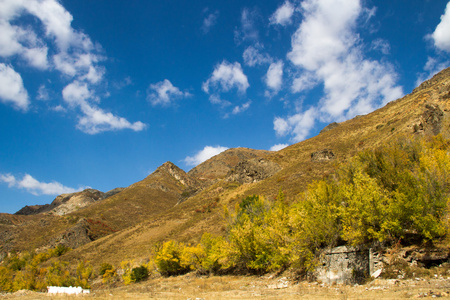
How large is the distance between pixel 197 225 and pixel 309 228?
36.6 meters

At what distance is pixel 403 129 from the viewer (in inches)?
2133

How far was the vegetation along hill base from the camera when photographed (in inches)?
576

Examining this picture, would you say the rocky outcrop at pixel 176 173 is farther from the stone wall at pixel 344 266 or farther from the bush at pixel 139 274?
the stone wall at pixel 344 266

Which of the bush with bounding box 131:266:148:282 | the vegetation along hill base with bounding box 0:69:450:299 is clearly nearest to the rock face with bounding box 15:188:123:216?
the vegetation along hill base with bounding box 0:69:450:299

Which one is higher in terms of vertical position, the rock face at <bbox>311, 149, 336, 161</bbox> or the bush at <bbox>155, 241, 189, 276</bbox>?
the rock face at <bbox>311, 149, 336, 161</bbox>

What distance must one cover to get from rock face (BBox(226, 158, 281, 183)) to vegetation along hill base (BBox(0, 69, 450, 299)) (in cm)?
34

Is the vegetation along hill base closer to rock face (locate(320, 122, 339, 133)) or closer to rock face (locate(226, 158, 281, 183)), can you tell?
rock face (locate(226, 158, 281, 183))

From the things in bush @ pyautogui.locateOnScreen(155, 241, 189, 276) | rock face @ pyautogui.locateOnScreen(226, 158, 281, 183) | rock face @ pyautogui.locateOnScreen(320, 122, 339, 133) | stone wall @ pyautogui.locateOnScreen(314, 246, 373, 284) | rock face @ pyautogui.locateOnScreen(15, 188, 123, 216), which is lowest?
bush @ pyautogui.locateOnScreen(155, 241, 189, 276)

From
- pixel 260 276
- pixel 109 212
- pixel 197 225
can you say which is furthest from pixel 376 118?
pixel 109 212

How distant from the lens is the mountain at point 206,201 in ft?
161

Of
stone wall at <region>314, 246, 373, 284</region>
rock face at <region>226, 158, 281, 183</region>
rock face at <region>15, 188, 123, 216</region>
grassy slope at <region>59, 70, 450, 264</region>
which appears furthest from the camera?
rock face at <region>15, 188, 123, 216</region>

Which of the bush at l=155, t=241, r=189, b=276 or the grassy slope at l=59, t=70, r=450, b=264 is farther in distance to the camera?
the grassy slope at l=59, t=70, r=450, b=264

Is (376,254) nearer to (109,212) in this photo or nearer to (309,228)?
(309,228)

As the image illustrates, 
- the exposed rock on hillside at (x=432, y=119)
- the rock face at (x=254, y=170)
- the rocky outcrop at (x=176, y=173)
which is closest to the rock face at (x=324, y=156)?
the rock face at (x=254, y=170)
